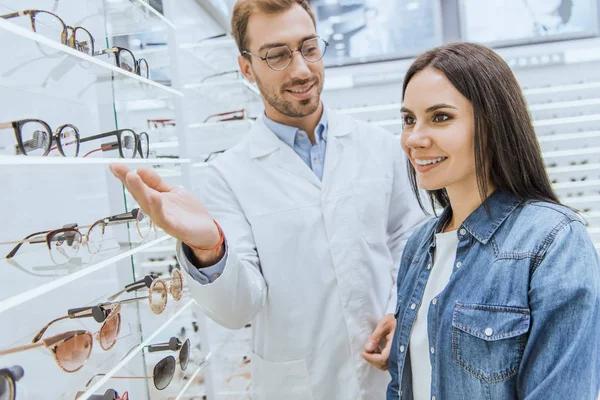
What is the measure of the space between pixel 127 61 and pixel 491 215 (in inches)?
51.0

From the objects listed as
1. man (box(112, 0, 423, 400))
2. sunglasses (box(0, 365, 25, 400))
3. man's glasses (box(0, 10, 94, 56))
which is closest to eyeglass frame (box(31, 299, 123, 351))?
sunglasses (box(0, 365, 25, 400))

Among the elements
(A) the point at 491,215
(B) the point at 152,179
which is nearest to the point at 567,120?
(A) the point at 491,215

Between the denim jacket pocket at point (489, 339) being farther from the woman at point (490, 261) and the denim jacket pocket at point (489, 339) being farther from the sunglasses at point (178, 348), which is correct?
the sunglasses at point (178, 348)

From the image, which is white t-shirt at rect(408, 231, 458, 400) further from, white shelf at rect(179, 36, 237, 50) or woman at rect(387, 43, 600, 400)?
white shelf at rect(179, 36, 237, 50)

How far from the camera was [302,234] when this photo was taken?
5.86 ft

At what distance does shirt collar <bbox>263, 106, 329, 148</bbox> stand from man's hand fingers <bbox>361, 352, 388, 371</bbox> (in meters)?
0.86

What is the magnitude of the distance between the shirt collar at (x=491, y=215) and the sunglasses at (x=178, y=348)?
1.25 meters

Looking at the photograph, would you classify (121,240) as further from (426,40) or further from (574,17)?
(574,17)

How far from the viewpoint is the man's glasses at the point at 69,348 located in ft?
3.98

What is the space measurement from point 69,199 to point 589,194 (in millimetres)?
3886

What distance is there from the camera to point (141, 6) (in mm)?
1810

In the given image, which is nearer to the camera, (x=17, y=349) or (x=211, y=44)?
(x=17, y=349)

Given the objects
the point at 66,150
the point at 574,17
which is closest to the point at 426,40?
the point at 574,17

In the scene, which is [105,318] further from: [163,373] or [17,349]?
[163,373]
